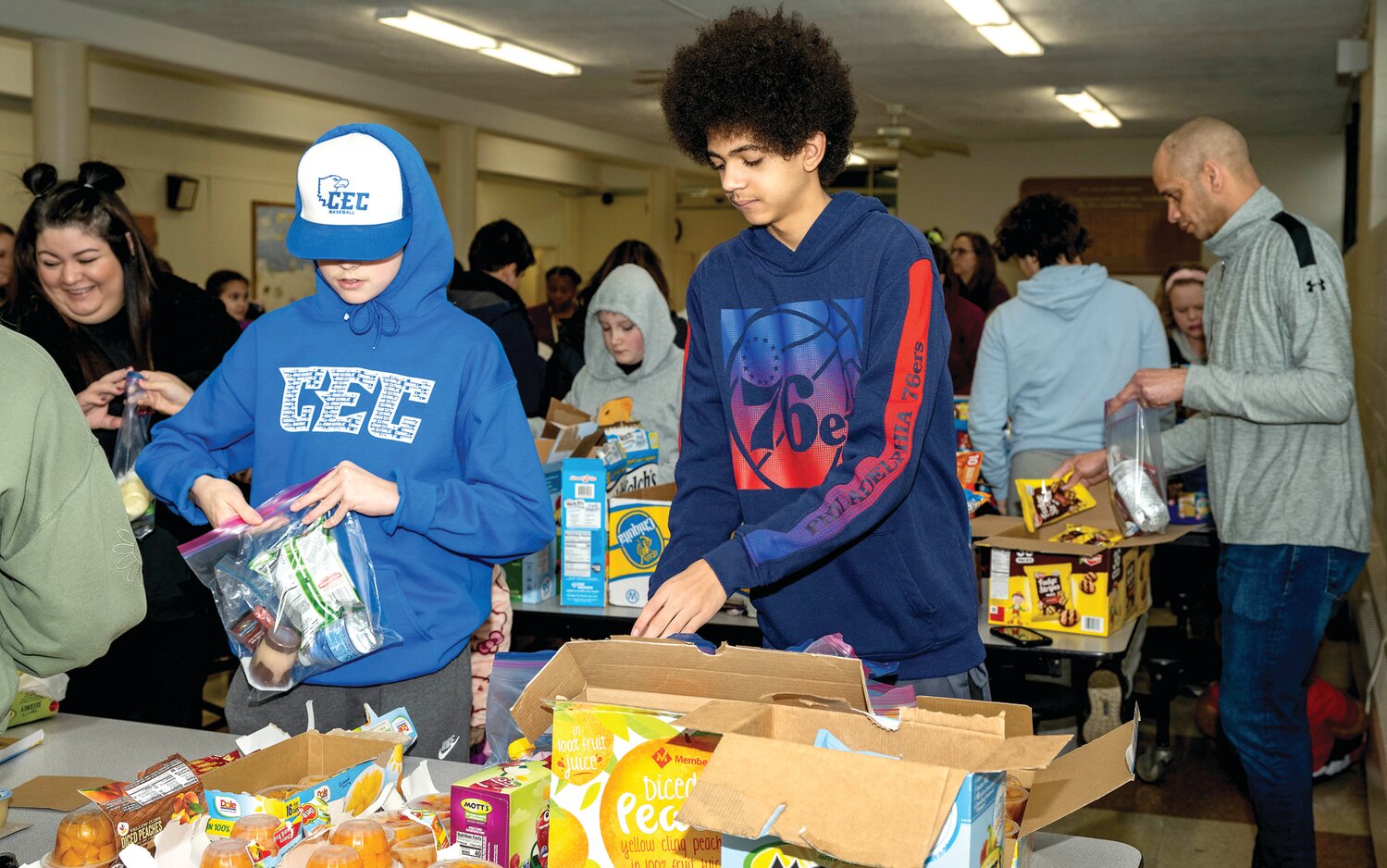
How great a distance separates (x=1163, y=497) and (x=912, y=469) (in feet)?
6.13

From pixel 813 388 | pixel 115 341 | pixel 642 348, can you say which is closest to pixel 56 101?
pixel 642 348

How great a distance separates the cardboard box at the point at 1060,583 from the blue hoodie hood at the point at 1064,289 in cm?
90

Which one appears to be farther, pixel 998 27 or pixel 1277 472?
pixel 998 27

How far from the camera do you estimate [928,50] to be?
8836 mm

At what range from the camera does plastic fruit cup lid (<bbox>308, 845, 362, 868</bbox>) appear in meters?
1.19

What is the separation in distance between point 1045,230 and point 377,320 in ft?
8.81

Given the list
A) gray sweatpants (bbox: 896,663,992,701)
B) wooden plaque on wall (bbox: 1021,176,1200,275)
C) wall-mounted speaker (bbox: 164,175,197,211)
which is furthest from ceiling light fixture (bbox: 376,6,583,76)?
gray sweatpants (bbox: 896,663,992,701)

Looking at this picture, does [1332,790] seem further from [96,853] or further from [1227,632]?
[96,853]

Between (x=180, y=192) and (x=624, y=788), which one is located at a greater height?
(x=180, y=192)

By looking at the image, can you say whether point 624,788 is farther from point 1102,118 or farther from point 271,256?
point 1102,118

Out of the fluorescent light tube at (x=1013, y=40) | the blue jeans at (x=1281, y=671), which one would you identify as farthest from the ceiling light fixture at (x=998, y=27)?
the blue jeans at (x=1281, y=671)

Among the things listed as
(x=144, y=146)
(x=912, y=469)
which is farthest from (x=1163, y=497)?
(x=144, y=146)

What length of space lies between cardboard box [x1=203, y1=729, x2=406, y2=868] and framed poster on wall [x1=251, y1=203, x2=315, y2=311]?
10978mm

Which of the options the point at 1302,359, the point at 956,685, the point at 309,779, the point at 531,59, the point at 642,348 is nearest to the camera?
the point at 309,779
